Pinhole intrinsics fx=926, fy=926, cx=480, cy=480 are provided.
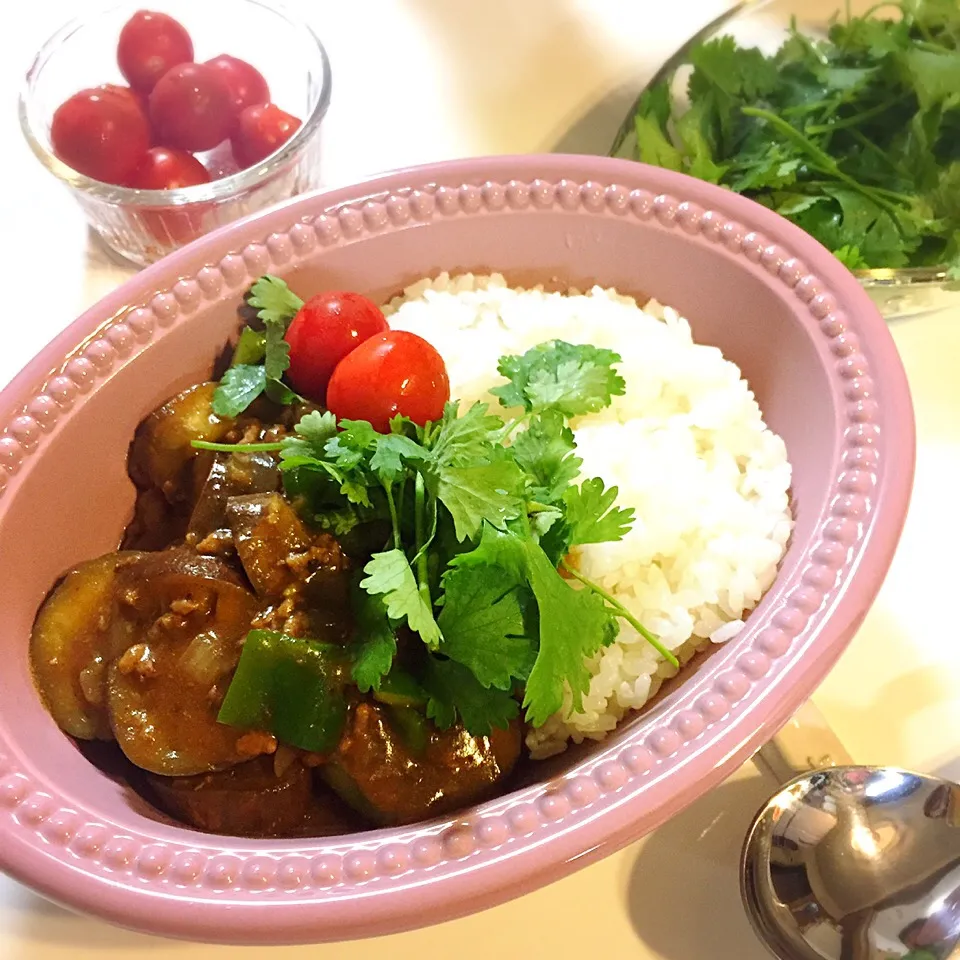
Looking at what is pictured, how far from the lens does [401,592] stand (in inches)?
43.0

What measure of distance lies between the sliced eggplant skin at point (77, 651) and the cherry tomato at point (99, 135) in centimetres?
92

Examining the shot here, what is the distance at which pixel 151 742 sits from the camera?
1175mm

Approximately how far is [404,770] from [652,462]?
0.59m

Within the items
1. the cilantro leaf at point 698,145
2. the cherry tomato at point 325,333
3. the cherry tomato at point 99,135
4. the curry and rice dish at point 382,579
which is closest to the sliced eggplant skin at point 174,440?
the curry and rice dish at point 382,579

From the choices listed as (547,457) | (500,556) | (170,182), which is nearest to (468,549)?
(500,556)

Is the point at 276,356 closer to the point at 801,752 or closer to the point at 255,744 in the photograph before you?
the point at 255,744

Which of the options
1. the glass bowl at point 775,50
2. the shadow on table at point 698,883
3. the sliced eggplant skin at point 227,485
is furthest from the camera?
the glass bowl at point 775,50

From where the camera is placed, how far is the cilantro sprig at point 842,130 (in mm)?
1773

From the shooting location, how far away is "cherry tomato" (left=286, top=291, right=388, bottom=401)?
4.67ft

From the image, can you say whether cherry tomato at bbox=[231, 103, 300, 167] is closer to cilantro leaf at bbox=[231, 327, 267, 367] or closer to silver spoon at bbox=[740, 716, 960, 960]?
cilantro leaf at bbox=[231, 327, 267, 367]

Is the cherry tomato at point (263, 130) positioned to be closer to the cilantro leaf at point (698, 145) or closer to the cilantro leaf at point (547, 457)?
the cilantro leaf at point (698, 145)

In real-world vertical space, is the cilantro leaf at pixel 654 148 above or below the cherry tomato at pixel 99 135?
below

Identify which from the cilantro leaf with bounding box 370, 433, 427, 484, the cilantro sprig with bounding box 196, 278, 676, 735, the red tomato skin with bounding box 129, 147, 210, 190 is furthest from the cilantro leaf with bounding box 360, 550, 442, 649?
the red tomato skin with bounding box 129, 147, 210, 190

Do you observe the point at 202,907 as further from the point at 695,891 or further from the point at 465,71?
the point at 465,71
